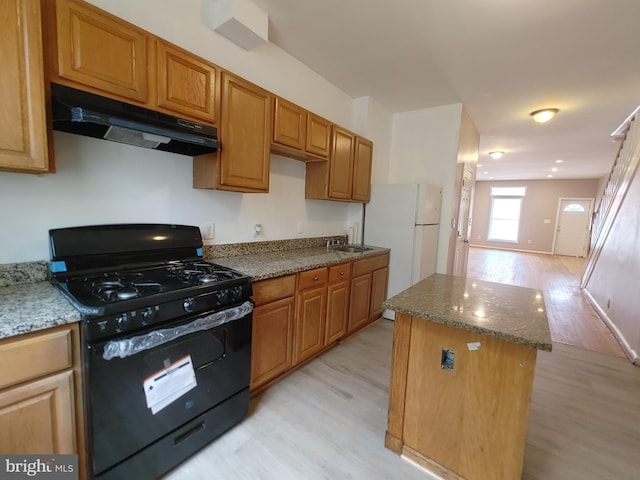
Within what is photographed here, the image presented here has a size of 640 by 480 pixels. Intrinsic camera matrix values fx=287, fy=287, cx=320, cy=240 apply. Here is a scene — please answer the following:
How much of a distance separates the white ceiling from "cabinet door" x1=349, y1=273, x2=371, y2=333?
7.02 ft

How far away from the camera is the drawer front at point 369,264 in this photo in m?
2.91

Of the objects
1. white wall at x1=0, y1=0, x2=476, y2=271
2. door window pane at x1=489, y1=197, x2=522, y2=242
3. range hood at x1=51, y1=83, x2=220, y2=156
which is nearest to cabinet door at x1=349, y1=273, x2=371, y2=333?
white wall at x1=0, y1=0, x2=476, y2=271

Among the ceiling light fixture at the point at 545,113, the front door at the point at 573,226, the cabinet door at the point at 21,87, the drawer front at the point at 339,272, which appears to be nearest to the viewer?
the cabinet door at the point at 21,87

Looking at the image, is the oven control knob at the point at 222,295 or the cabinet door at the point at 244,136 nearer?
the oven control knob at the point at 222,295

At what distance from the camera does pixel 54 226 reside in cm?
150

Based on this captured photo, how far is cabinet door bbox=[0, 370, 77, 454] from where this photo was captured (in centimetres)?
102

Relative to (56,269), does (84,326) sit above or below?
below

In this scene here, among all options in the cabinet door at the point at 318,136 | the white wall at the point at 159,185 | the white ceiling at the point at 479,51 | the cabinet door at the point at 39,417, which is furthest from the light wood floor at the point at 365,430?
the white ceiling at the point at 479,51

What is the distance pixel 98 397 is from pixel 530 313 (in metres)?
1.97

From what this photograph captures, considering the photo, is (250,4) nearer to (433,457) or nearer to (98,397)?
(98,397)

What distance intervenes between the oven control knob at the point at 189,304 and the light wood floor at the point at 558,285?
3.90m

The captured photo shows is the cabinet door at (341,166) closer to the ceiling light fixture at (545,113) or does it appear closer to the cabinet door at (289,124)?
the cabinet door at (289,124)

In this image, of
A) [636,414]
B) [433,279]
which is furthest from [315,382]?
[636,414]

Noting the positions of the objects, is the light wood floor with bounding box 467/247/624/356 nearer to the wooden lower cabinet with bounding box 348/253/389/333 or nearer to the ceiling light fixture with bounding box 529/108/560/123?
the wooden lower cabinet with bounding box 348/253/389/333
